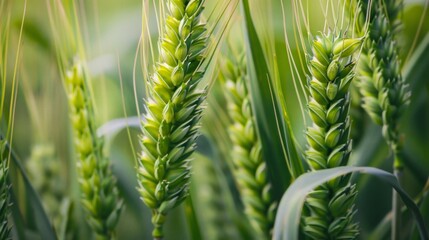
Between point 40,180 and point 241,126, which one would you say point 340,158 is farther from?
point 40,180

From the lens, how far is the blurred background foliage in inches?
31.4

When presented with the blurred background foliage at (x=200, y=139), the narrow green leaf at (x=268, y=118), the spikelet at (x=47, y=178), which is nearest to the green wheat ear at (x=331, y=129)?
the narrow green leaf at (x=268, y=118)

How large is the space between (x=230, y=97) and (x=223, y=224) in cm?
26

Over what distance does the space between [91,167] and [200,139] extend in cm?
16

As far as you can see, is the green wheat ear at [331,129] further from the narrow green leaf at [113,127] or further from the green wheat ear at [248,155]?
the narrow green leaf at [113,127]

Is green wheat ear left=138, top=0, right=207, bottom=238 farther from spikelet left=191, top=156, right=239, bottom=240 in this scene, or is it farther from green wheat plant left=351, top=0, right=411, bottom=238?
spikelet left=191, top=156, right=239, bottom=240

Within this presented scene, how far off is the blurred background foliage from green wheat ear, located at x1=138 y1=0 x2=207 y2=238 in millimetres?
117

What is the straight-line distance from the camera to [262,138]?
2.23 feet

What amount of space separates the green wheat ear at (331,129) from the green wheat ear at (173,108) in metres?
0.12

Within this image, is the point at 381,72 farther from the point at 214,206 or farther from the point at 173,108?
the point at 214,206

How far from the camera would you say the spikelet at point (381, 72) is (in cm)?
65

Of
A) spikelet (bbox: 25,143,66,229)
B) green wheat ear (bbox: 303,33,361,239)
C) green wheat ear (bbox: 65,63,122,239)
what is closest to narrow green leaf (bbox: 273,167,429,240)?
green wheat ear (bbox: 303,33,361,239)

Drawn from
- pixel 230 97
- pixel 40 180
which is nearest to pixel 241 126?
pixel 230 97

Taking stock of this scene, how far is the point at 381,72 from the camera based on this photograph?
2.13 feet
